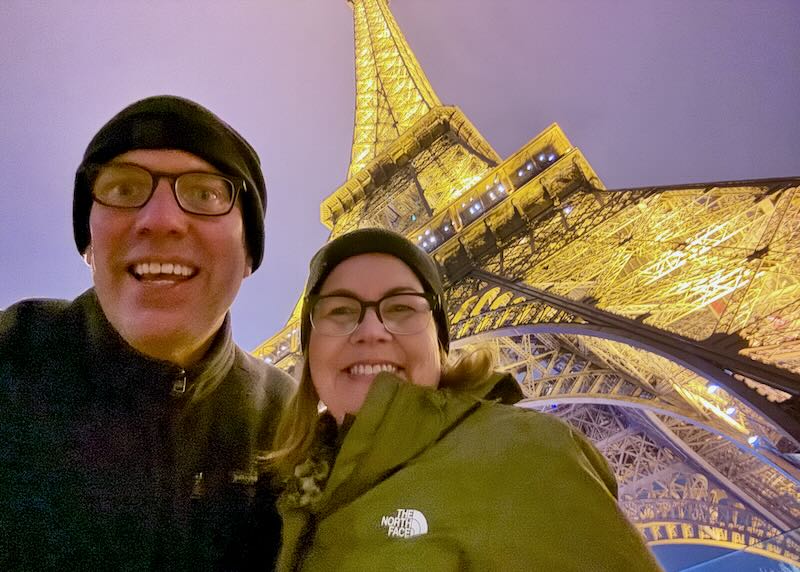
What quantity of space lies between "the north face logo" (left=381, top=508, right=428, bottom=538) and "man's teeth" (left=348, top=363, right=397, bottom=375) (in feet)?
1.68

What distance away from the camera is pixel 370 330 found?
144 cm

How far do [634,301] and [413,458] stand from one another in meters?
6.66

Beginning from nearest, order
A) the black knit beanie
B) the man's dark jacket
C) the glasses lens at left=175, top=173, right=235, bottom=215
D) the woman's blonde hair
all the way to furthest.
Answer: the man's dark jacket, the glasses lens at left=175, top=173, right=235, bottom=215, the woman's blonde hair, the black knit beanie

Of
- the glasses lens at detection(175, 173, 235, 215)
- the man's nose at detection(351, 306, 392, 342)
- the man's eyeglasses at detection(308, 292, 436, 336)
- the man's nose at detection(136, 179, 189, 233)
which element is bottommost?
the man's nose at detection(351, 306, 392, 342)

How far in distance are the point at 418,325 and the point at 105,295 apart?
91 cm

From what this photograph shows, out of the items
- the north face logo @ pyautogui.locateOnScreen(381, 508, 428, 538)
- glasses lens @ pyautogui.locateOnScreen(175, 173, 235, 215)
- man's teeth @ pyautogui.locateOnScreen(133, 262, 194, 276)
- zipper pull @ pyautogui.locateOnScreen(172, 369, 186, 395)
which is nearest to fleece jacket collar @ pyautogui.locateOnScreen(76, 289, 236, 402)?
zipper pull @ pyautogui.locateOnScreen(172, 369, 186, 395)

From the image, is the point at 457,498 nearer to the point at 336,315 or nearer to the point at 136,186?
the point at 336,315

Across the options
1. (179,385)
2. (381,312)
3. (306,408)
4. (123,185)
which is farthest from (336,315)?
(123,185)

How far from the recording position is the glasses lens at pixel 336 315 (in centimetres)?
153

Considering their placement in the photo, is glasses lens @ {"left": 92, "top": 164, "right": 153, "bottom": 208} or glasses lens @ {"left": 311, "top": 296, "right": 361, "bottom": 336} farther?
glasses lens @ {"left": 311, "top": 296, "right": 361, "bottom": 336}

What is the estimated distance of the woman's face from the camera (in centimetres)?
143

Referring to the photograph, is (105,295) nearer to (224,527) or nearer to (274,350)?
Result: (224,527)

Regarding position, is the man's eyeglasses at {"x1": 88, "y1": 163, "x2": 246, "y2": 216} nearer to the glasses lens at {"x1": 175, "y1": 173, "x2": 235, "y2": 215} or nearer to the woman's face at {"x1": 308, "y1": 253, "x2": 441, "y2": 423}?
the glasses lens at {"x1": 175, "y1": 173, "x2": 235, "y2": 215}

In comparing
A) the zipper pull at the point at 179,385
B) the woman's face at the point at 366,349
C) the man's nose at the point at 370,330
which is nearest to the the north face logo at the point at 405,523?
the woman's face at the point at 366,349
